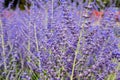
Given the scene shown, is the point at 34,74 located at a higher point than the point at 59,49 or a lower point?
lower

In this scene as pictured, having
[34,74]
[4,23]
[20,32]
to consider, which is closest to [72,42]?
[34,74]

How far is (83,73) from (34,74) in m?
0.58

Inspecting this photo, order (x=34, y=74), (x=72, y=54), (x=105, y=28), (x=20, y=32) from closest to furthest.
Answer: (x=72, y=54) < (x=105, y=28) < (x=34, y=74) < (x=20, y=32)

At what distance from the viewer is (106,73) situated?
2297 millimetres

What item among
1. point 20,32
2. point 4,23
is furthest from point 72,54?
point 4,23

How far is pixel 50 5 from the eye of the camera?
→ 3203 mm

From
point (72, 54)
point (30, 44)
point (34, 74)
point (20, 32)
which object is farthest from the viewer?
point (20, 32)

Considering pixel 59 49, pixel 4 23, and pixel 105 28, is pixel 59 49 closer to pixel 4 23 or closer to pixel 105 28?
pixel 105 28

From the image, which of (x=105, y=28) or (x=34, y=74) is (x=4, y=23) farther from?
(x=105, y=28)

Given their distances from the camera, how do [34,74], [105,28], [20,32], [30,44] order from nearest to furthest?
[105,28], [34,74], [30,44], [20,32]

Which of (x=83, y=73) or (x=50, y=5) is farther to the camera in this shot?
(x=50, y=5)

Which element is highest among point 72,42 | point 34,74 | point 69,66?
point 72,42

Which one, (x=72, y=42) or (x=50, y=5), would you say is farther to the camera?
(x=50, y=5)

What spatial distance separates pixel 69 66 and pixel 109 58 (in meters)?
0.27
